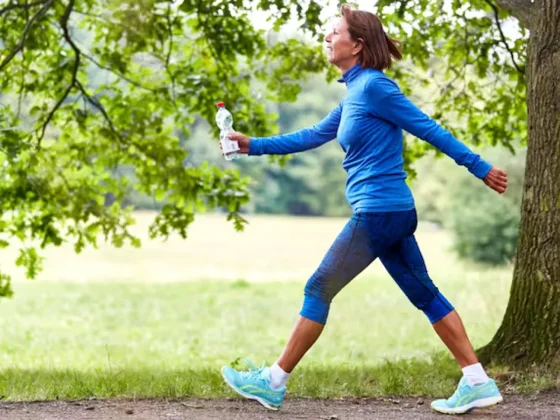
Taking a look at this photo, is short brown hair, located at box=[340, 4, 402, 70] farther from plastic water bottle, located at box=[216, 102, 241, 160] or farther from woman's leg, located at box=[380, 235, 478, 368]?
woman's leg, located at box=[380, 235, 478, 368]

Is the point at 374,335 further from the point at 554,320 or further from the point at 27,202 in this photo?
the point at 554,320

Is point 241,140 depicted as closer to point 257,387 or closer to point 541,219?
point 257,387

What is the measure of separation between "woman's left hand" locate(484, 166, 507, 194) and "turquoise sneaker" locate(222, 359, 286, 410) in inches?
59.0

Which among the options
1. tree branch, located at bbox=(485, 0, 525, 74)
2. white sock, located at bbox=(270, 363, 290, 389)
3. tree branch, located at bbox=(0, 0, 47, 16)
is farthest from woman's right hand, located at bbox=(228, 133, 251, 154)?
tree branch, located at bbox=(0, 0, 47, 16)

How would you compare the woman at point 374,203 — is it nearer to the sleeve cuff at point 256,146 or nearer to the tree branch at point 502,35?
the sleeve cuff at point 256,146

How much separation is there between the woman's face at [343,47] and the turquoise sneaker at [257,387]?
1648mm

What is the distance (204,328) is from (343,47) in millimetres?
16925

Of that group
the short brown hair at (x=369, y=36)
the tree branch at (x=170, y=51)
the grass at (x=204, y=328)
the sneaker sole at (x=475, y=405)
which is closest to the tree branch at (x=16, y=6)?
the tree branch at (x=170, y=51)

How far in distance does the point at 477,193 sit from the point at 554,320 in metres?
28.2

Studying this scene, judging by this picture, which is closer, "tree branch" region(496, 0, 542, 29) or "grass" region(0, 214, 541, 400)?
"grass" region(0, 214, 541, 400)

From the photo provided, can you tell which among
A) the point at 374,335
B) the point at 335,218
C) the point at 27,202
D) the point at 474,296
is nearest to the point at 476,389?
the point at 27,202

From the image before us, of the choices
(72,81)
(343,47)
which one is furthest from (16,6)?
(343,47)

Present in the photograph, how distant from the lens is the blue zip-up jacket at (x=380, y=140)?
470 cm

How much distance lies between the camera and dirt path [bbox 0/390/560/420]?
493 centimetres
